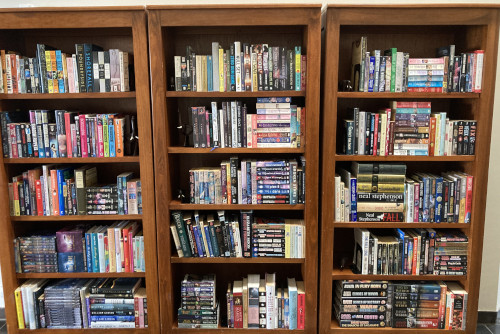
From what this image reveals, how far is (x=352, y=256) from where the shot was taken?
98.2 inches

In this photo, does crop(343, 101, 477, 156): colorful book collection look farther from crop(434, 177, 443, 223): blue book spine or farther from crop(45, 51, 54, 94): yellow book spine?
crop(45, 51, 54, 94): yellow book spine

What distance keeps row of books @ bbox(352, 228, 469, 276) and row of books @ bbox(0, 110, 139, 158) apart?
4.88 ft

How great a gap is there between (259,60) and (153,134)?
71cm

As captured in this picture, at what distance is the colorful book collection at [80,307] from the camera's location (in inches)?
90.9

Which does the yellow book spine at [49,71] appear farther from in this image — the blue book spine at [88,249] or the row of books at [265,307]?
the row of books at [265,307]

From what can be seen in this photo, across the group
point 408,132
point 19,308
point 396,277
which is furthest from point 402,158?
point 19,308

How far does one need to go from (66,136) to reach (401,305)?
85.4 inches

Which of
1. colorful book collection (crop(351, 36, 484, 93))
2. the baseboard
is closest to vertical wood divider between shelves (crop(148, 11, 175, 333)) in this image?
colorful book collection (crop(351, 36, 484, 93))

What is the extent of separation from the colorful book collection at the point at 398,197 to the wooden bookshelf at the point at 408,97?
41 millimetres

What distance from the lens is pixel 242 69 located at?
2.13 metres

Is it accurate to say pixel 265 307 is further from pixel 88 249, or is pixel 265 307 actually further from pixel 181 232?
pixel 88 249

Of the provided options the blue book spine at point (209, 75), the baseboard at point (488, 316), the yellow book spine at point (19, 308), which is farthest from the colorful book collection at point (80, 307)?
the baseboard at point (488, 316)

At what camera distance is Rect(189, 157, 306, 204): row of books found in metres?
2.20

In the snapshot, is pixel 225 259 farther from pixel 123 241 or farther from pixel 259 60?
pixel 259 60
